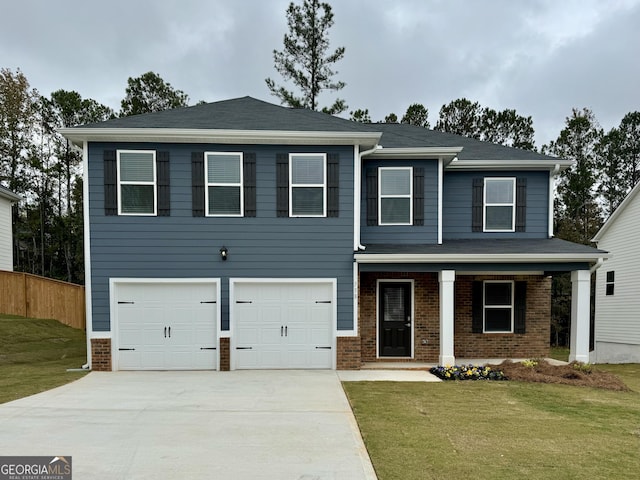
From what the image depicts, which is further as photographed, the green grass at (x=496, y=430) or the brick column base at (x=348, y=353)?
the brick column base at (x=348, y=353)

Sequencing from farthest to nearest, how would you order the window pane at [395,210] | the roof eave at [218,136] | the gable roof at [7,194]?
the gable roof at [7,194] → the window pane at [395,210] → the roof eave at [218,136]

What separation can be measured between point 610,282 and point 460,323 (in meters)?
9.11

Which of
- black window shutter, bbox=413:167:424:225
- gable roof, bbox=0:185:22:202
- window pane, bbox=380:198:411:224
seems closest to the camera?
black window shutter, bbox=413:167:424:225

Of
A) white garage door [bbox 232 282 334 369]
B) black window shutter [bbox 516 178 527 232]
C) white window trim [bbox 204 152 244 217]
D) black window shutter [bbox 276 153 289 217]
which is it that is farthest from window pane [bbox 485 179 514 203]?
white window trim [bbox 204 152 244 217]

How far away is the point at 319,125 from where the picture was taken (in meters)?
9.45

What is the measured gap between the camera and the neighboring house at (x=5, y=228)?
1725 cm

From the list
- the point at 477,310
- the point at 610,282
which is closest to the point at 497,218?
the point at 477,310

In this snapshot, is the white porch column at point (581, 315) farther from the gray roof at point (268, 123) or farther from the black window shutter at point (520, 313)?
the gray roof at point (268, 123)

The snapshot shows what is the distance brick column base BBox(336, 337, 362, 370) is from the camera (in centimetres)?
933

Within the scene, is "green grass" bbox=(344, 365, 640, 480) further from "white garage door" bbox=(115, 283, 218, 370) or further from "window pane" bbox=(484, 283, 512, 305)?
"white garage door" bbox=(115, 283, 218, 370)

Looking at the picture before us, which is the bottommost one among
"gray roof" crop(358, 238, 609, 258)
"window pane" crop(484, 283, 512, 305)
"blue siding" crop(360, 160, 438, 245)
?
"window pane" crop(484, 283, 512, 305)

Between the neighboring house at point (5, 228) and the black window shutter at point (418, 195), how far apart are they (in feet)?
54.5

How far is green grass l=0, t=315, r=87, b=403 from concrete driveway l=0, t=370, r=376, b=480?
67 cm

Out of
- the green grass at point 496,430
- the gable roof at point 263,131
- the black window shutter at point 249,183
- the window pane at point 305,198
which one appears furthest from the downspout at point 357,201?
the green grass at point 496,430
